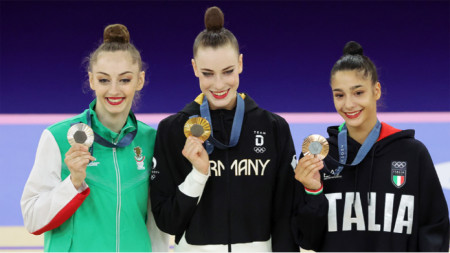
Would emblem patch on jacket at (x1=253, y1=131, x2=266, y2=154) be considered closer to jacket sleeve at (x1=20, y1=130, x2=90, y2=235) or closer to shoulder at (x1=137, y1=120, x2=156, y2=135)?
shoulder at (x1=137, y1=120, x2=156, y2=135)

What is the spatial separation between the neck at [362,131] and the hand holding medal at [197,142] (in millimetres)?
849

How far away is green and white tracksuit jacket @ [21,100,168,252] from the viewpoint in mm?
3025

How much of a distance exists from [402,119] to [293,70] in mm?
2020

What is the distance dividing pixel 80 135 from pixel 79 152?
0.10 metres

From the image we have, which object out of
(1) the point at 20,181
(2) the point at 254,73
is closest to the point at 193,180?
(1) the point at 20,181

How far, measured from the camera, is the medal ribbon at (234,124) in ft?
10.2

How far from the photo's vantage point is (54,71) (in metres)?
6.97

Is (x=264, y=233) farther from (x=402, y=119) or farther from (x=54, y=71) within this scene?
(x=54, y=71)

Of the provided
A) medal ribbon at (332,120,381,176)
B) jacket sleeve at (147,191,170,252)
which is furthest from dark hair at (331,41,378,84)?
jacket sleeve at (147,191,170,252)

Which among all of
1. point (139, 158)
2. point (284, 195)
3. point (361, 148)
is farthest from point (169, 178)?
point (361, 148)

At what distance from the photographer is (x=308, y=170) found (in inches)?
117

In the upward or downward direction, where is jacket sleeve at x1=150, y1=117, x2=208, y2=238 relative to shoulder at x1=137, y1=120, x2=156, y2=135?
downward

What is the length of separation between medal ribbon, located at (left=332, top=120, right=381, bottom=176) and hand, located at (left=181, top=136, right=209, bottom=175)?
735 mm

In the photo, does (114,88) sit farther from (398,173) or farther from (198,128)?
(398,173)
